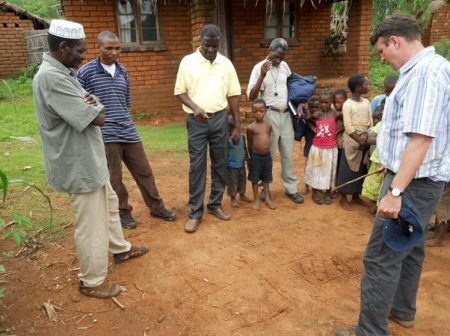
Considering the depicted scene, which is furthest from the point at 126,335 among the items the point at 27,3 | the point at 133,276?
the point at 27,3

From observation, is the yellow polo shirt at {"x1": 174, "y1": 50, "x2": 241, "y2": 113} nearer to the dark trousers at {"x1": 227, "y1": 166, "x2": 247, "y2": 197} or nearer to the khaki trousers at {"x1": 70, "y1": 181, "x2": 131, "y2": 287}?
the dark trousers at {"x1": 227, "y1": 166, "x2": 247, "y2": 197}

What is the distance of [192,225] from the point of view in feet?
12.0

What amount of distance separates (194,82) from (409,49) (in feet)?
6.43

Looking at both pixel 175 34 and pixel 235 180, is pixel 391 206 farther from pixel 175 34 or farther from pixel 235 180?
pixel 175 34

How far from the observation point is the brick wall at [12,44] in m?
13.3

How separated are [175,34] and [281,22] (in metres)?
2.54

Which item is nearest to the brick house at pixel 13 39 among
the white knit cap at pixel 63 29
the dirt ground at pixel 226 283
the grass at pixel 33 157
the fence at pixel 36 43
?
the fence at pixel 36 43

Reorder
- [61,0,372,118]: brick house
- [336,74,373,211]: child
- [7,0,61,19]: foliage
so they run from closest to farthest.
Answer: [336,74,373,211]: child, [61,0,372,118]: brick house, [7,0,61,19]: foliage

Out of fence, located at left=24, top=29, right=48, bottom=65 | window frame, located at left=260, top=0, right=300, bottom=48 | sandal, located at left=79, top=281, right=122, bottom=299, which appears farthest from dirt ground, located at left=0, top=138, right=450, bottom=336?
fence, located at left=24, top=29, right=48, bottom=65

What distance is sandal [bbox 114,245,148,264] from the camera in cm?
314

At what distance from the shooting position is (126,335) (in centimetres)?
239

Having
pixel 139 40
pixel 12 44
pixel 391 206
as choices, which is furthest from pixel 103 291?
pixel 12 44

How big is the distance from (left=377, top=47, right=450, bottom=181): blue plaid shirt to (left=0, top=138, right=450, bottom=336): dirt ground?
45.4 inches

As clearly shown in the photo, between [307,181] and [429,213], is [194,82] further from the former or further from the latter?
[429,213]
